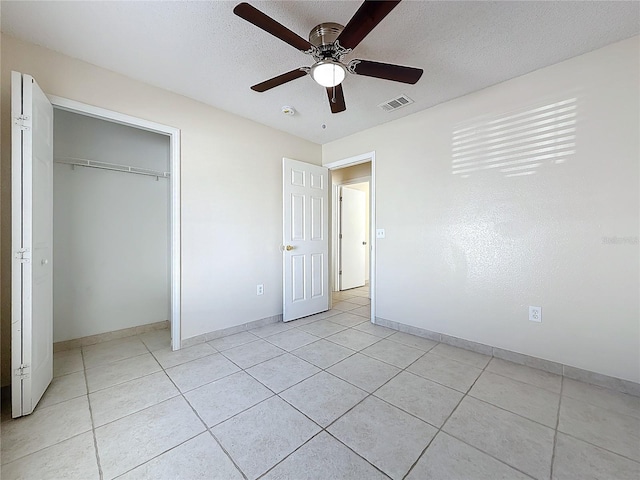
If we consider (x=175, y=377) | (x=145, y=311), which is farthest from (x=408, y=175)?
(x=145, y=311)

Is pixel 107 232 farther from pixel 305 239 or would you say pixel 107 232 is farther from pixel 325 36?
pixel 325 36

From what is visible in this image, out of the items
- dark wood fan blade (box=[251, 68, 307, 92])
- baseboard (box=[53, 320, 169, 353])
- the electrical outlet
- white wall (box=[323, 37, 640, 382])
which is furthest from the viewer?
baseboard (box=[53, 320, 169, 353])

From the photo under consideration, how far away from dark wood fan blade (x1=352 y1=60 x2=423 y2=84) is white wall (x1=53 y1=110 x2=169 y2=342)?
2.66 metres

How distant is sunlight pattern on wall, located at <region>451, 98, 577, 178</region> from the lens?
6.95ft

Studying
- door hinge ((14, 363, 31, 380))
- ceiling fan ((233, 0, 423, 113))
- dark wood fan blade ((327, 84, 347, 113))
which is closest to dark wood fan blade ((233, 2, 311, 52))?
ceiling fan ((233, 0, 423, 113))

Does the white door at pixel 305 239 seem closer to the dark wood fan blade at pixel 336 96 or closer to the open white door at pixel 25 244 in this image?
the dark wood fan blade at pixel 336 96

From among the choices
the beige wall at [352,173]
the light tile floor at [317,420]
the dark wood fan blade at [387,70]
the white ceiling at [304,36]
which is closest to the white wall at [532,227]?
the white ceiling at [304,36]

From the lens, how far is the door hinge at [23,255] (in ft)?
5.22

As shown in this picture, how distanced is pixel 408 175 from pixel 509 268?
1.41 meters

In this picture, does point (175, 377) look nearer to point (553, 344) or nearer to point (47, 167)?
point (47, 167)

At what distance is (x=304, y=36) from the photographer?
1868 mm

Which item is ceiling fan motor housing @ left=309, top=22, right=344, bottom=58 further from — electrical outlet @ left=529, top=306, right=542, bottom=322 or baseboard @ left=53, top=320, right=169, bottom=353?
baseboard @ left=53, top=320, right=169, bottom=353

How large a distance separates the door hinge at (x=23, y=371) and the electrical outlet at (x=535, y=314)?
3.75 meters

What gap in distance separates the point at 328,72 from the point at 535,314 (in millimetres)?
2589
